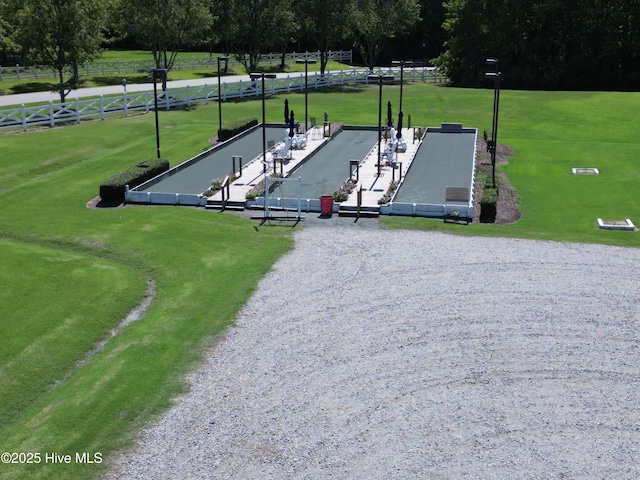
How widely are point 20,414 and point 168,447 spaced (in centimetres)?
339

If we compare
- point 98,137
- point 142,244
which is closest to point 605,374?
point 142,244

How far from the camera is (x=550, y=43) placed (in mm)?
69938

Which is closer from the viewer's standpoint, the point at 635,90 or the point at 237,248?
the point at 237,248

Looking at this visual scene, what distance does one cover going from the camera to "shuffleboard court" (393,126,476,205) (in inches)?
1197

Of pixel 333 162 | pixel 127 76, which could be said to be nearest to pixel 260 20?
pixel 127 76

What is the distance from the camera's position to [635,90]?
66.4m

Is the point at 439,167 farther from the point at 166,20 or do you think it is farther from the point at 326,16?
the point at 326,16

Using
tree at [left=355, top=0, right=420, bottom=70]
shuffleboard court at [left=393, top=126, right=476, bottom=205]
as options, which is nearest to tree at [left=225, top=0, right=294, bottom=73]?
tree at [left=355, top=0, right=420, bottom=70]

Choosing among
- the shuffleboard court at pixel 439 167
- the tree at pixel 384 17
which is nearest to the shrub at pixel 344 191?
the shuffleboard court at pixel 439 167

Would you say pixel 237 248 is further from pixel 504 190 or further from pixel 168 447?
pixel 504 190

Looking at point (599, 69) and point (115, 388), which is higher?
point (599, 69)

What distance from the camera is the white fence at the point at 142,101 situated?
4353cm

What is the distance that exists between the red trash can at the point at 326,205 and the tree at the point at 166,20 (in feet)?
115

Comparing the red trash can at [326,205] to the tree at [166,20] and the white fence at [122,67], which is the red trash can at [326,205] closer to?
the white fence at [122,67]
